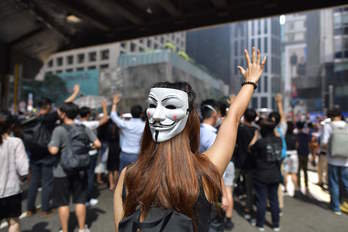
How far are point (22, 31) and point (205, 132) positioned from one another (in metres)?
6.12

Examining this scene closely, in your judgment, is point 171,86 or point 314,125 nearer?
point 171,86

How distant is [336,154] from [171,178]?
4352 millimetres

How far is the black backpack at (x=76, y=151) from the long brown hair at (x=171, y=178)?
7.39 feet

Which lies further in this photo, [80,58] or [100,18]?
[80,58]

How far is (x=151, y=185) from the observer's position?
1082mm

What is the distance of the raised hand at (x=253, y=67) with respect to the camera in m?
1.54

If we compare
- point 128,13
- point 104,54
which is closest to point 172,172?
point 128,13

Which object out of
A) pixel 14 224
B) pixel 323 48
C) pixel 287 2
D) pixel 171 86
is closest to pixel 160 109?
pixel 171 86

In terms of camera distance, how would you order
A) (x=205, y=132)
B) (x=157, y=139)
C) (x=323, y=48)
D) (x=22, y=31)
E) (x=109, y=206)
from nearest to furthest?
(x=157, y=139), (x=205, y=132), (x=109, y=206), (x=22, y=31), (x=323, y=48)

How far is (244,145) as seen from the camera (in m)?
4.00

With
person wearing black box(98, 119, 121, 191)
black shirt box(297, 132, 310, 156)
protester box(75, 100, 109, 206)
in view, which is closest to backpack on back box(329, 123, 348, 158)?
black shirt box(297, 132, 310, 156)

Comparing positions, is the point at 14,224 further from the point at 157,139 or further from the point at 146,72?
the point at 146,72

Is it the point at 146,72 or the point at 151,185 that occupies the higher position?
the point at 146,72

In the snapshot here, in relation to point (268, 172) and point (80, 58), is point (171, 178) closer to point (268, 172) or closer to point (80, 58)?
point (268, 172)
